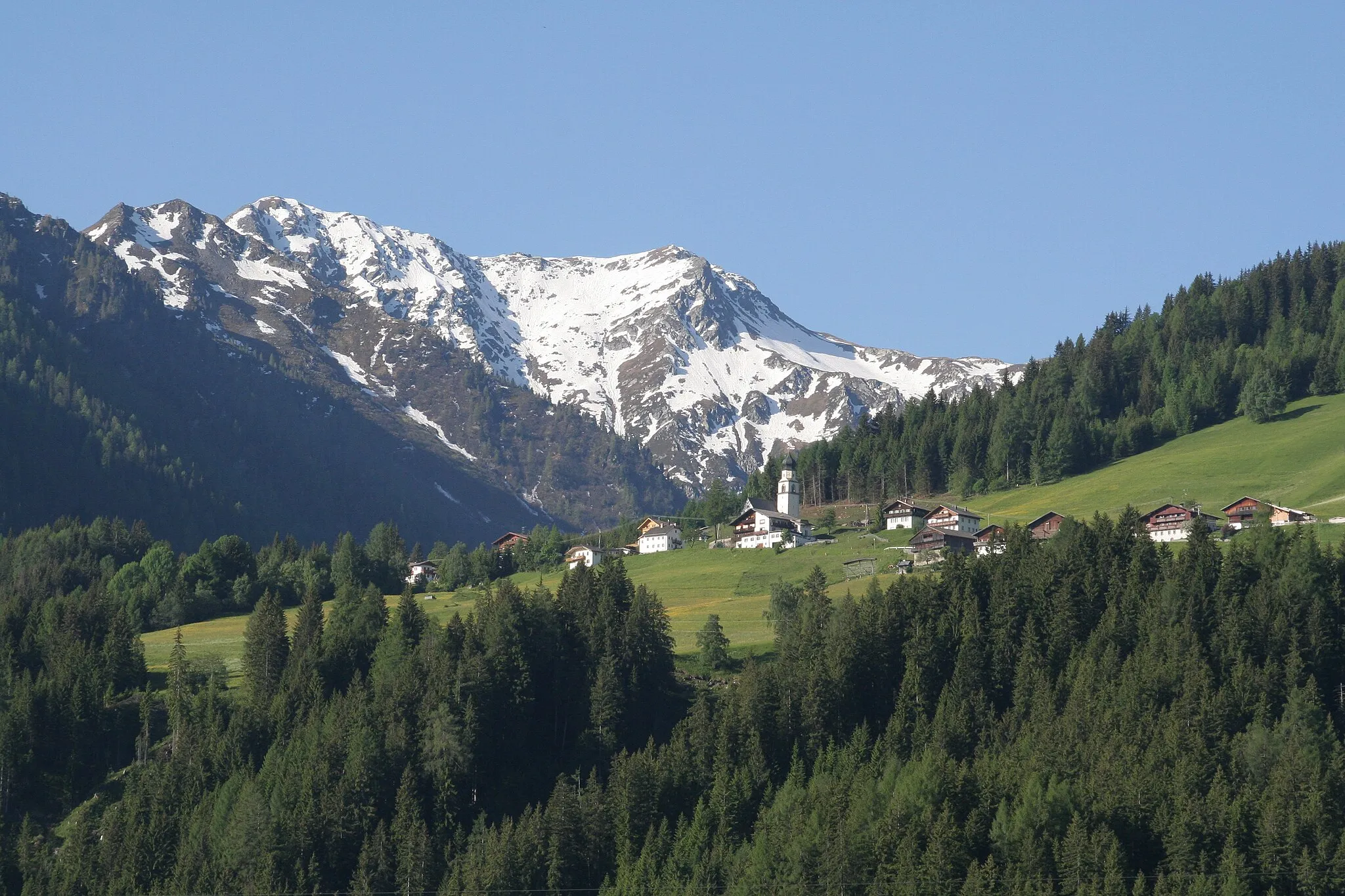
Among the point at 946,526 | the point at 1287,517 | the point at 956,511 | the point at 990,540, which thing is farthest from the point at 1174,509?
the point at 956,511

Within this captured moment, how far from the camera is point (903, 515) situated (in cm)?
18638

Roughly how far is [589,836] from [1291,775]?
39890 millimetres

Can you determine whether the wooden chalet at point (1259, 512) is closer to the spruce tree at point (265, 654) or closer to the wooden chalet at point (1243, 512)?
the wooden chalet at point (1243, 512)

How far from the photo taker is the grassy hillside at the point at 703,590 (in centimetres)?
13862

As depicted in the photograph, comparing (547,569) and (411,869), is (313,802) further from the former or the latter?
(547,569)

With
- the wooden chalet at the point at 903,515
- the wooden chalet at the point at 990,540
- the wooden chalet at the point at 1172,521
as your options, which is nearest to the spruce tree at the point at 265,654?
the wooden chalet at the point at 990,540

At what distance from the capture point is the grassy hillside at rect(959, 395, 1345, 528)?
Answer: 172500 millimetres

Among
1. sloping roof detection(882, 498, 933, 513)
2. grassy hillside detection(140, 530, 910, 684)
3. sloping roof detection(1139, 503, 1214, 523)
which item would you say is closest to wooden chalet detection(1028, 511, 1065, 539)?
sloping roof detection(1139, 503, 1214, 523)

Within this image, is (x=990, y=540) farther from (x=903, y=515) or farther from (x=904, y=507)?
(x=903, y=515)

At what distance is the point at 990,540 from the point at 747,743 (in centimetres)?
4986

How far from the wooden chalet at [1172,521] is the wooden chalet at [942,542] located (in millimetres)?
16571

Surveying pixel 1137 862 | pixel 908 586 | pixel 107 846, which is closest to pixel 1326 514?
pixel 908 586

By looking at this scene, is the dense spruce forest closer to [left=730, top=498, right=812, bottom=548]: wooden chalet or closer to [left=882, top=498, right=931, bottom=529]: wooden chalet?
[left=730, top=498, right=812, bottom=548]: wooden chalet

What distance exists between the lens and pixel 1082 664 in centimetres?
11125
